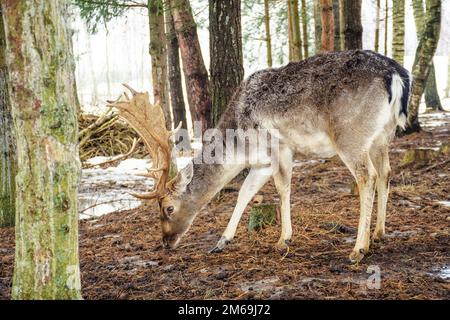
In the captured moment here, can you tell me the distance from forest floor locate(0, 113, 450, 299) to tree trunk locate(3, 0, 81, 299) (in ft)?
3.30

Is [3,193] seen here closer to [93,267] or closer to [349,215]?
[93,267]

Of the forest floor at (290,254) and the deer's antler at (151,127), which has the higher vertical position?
the deer's antler at (151,127)

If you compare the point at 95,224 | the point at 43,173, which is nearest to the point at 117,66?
the point at 95,224

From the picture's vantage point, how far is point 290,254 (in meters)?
5.58

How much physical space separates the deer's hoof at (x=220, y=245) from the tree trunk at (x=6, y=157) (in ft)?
11.0

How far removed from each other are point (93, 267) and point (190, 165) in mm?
1629

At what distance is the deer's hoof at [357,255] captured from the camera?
5102mm

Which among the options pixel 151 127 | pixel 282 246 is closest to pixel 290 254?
pixel 282 246

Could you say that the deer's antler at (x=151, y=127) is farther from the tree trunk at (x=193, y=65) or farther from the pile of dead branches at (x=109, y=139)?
the pile of dead branches at (x=109, y=139)

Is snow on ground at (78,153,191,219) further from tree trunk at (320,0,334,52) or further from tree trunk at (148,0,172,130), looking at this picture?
tree trunk at (320,0,334,52)

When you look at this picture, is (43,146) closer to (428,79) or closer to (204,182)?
(204,182)

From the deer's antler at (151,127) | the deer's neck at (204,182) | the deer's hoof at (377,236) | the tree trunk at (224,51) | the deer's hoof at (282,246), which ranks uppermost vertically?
the tree trunk at (224,51)

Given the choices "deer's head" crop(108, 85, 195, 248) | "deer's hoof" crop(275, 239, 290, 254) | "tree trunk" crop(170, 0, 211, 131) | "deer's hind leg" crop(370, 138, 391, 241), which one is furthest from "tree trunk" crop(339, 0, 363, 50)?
"deer's hoof" crop(275, 239, 290, 254)

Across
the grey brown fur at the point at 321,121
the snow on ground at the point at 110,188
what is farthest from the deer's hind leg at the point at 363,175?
the snow on ground at the point at 110,188
